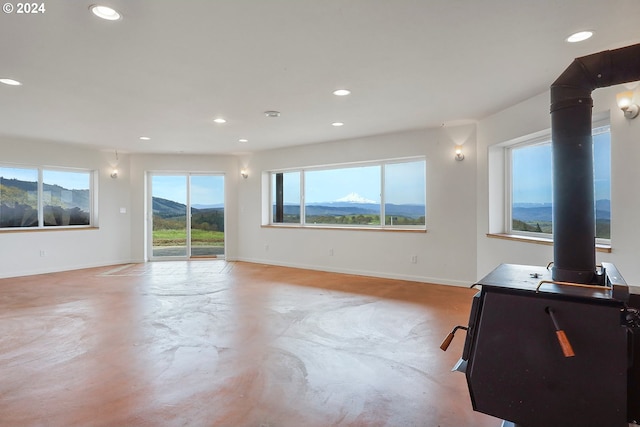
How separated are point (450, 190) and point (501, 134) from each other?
114cm

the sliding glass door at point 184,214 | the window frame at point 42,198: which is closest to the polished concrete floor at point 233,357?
the window frame at point 42,198

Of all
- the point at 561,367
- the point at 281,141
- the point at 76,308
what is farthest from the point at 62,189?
the point at 561,367

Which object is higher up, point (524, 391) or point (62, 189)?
point (62, 189)

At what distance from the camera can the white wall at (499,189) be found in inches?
107

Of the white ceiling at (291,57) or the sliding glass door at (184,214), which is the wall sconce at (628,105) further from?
the sliding glass door at (184,214)

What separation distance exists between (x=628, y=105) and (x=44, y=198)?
8.73 metres

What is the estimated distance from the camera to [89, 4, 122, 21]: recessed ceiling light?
2029 mm

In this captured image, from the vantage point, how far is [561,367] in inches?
52.6

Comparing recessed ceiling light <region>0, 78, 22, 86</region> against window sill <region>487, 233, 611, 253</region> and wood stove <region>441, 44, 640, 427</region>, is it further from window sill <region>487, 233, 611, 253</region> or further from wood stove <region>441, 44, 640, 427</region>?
window sill <region>487, 233, 611, 253</region>

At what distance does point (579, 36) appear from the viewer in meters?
2.42

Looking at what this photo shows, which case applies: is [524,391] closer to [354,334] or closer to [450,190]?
[354,334]

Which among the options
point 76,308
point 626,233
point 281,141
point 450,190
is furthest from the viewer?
point 281,141

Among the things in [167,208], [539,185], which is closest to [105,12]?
[539,185]

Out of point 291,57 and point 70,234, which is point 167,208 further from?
point 291,57
